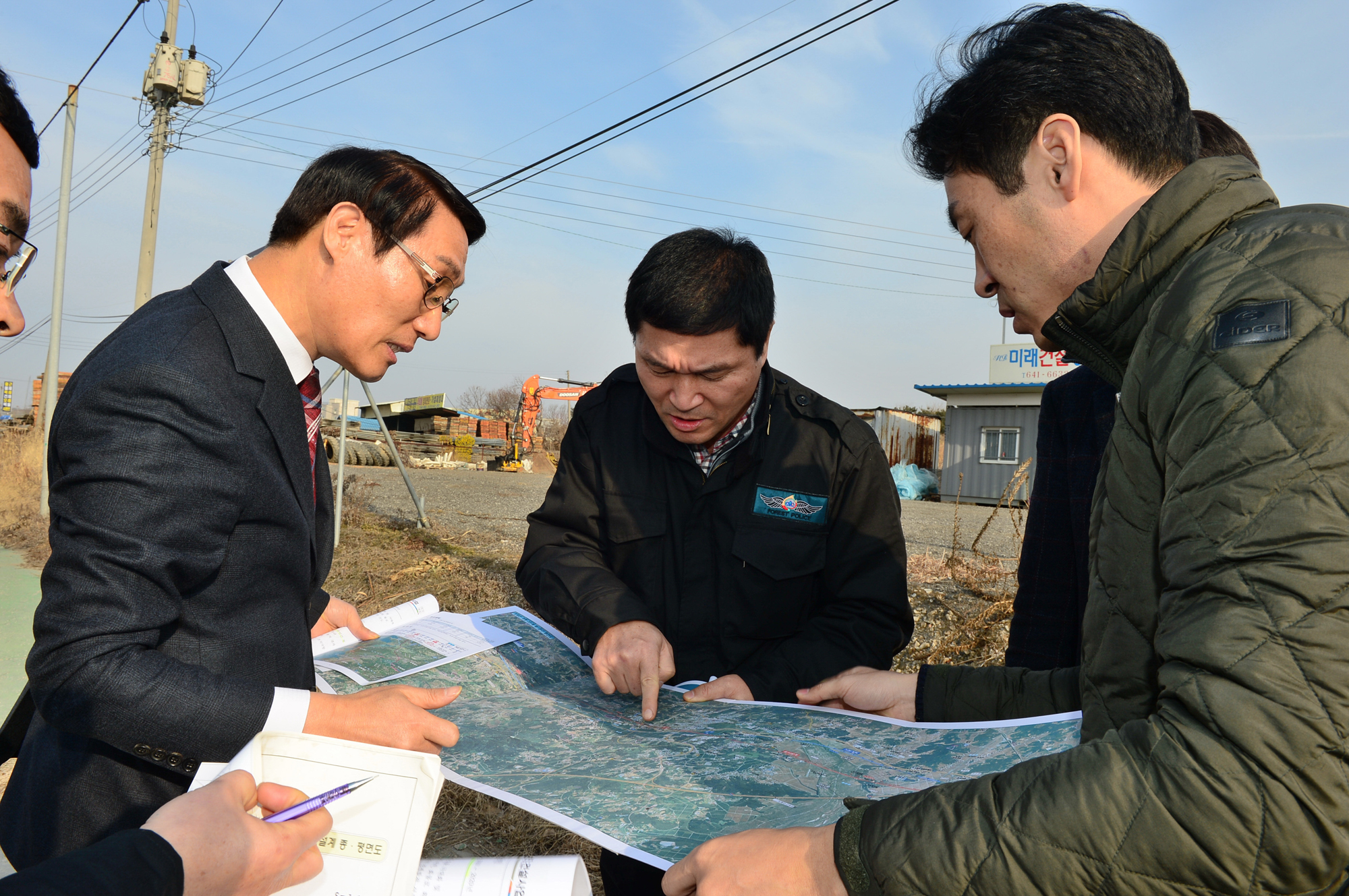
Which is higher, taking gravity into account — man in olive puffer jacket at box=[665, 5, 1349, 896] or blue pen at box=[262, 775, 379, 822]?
man in olive puffer jacket at box=[665, 5, 1349, 896]

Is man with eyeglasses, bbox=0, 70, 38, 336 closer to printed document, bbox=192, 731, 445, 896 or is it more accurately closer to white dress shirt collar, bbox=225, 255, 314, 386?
white dress shirt collar, bbox=225, 255, 314, 386

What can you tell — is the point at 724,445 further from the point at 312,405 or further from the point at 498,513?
the point at 498,513

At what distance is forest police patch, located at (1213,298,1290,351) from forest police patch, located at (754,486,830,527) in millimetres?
1613

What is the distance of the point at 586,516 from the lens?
2.57m

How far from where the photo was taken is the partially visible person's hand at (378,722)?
140 centimetres

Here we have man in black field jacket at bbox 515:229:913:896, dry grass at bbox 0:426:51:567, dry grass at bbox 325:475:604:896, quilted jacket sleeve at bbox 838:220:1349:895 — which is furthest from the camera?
dry grass at bbox 0:426:51:567

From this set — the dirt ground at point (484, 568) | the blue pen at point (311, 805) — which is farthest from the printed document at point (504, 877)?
the dirt ground at point (484, 568)

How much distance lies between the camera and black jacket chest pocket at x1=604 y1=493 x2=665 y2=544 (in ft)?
8.23

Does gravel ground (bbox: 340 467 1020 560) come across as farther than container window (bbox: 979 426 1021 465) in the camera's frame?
No

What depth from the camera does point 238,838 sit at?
1.06 meters

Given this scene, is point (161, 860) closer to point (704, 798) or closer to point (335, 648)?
point (704, 798)

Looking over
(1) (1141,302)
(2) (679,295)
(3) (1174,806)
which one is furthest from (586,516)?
(3) (1174,806)

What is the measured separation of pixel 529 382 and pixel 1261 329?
29.1 metres

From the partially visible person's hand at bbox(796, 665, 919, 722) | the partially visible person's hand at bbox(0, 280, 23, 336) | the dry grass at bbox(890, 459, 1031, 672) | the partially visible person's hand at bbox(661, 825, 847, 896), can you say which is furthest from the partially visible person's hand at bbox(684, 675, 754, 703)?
the dry grass at bbox(890, 459, 1031, 672)
